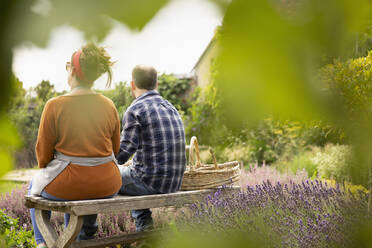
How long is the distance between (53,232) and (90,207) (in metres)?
0.38

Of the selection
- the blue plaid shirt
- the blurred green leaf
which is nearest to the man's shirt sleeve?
the blue plaid shirt

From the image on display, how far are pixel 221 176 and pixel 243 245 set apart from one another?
7.34ft

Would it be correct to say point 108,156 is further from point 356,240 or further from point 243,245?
point 356,240

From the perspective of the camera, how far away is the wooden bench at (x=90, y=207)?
213 centimetres

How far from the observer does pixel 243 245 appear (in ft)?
2.14

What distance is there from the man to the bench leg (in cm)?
55

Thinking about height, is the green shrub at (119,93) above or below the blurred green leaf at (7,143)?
above

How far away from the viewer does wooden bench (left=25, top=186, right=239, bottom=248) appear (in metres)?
2.13

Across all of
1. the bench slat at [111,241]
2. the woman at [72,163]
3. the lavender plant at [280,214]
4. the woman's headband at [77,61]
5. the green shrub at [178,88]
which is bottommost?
the bench slat at [111,241]

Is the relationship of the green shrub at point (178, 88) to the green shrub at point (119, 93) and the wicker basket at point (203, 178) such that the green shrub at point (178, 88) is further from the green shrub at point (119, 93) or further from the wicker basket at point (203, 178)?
the wicker basket at point (203, 178)

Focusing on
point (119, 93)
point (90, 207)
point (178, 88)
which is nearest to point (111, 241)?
point (90, 207)

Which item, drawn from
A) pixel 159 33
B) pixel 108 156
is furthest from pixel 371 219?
pixel 108 156

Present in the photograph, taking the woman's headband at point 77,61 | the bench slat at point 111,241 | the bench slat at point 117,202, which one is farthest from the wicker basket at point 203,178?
the woman's headband at point 77,61

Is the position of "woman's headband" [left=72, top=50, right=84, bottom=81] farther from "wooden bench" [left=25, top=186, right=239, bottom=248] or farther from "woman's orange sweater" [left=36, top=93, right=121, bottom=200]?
"wooden bench" [left=25, top=186, right=239, bottom=248]
